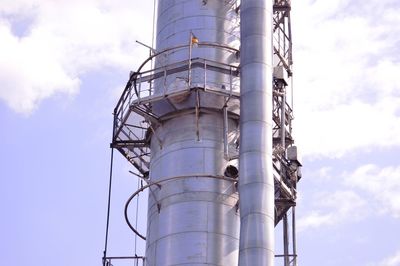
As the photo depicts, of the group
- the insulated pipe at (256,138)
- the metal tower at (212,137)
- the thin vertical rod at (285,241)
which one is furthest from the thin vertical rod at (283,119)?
the thin vertical rod at (285,241)

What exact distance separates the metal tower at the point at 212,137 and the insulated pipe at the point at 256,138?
1.5 inches

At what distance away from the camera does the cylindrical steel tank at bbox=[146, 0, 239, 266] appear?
35.0m

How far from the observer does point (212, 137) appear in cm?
3694

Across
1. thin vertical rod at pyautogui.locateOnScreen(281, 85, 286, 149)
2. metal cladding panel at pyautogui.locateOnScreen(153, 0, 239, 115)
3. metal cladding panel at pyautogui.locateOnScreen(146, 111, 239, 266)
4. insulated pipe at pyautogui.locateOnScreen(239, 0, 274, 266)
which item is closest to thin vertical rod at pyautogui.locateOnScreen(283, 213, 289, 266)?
thin vertical rod at pyautogui.locateOnScreen(281, 85, 286, 149)

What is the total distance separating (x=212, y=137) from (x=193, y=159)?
1247 mm

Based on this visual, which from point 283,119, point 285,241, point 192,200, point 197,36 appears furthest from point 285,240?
point 197,36

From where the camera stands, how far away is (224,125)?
3697cm

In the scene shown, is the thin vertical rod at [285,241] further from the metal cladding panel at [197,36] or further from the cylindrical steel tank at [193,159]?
the metal cladding panel at [197,36]

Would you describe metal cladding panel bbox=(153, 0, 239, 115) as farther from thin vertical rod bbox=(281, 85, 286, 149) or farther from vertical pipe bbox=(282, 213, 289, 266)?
vertical pipe bbox=(282, 213, 289, 266)

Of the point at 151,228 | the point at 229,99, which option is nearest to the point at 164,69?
the point at 229,99

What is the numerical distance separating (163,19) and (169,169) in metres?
7.12

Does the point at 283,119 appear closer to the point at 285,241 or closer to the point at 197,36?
the point at 197,36

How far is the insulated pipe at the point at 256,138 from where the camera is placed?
32.8 metres

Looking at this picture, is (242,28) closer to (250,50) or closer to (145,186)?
(250,50)
